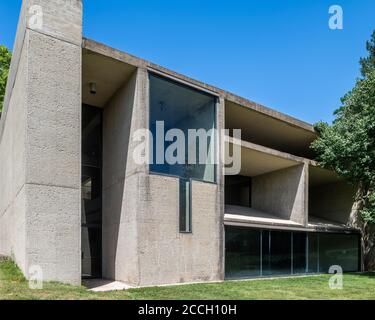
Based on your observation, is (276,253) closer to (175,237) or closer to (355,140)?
(175,237)

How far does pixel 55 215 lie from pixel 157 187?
3684 millimetres

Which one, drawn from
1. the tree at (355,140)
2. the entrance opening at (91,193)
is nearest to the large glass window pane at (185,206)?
the entrance opening at (91,193)

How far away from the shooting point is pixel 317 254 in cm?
1855

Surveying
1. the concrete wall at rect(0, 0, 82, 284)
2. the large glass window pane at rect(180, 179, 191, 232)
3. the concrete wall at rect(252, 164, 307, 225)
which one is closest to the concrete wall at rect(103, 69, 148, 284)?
the large glass window pane at rect(180, 179, 191, 232)

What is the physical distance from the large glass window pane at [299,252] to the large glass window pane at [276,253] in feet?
1.23

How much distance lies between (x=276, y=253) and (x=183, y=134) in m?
6.71

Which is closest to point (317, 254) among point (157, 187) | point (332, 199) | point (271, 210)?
point (271, 210)

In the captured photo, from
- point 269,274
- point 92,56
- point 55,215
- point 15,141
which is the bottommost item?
point 269,274

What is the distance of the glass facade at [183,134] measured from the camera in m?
13.2

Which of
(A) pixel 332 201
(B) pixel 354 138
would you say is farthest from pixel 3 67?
(A) pixel 332 201

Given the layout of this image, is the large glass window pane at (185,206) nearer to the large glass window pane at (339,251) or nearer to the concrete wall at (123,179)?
the concrete wall at (123,179)

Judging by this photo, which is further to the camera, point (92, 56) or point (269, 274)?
point (269, 274)
